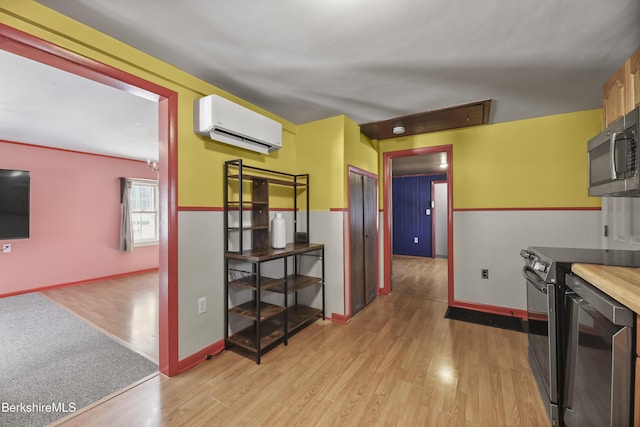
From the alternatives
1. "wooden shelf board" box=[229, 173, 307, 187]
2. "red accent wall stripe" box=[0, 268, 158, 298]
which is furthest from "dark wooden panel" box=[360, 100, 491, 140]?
"red accent wall stripe" box=[0, 268, 158, 298]

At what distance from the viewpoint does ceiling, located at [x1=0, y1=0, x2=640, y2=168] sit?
4.46ft

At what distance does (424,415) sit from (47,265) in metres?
5.56

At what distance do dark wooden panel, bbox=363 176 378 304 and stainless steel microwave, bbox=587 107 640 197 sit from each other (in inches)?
82.8

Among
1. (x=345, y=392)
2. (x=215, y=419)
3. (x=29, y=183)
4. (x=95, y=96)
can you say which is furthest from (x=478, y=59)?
(x=29, y=183)

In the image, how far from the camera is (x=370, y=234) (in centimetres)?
346

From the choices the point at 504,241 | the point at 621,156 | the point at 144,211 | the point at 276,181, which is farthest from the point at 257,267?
the point at 144,211

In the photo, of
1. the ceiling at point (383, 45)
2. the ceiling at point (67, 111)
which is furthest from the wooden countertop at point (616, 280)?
the ceiling at point (67, 111)

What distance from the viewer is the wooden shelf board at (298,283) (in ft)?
7.89

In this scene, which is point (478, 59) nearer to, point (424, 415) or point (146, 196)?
point (424, 415)

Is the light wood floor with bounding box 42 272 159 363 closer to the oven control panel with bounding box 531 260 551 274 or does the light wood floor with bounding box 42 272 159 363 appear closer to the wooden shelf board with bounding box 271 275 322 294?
the wooden shelf board with bounding box 271 275 322 294

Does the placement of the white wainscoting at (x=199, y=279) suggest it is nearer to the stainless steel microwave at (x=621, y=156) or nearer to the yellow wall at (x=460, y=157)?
the yellow wall at (x=460, y=157)

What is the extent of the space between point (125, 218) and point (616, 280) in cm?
615

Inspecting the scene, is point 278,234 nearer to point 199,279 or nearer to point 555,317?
point 199,279

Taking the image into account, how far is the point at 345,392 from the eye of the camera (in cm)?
174
